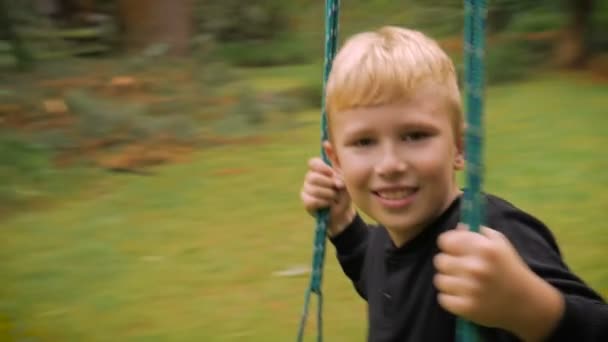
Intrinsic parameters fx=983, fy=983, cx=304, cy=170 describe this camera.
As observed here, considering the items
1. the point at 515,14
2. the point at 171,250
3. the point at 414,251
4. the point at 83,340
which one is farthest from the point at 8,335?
the point at 515,14

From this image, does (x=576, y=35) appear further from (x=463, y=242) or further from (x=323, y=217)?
(x=463, y=242)

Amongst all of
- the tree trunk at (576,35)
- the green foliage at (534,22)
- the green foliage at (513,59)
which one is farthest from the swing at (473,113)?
the green foliage at (534,22)

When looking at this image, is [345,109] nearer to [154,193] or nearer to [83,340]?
[83,340]

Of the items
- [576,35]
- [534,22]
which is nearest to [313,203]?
[576,35]

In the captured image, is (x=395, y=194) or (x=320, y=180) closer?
(x=395, y=194)

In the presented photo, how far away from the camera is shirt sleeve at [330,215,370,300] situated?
2.64 m

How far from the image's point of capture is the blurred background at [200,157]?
4.54 meters

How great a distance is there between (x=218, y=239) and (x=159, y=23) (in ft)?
15.0

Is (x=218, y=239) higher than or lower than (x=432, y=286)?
lower

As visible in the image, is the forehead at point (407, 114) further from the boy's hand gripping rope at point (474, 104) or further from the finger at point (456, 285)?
the finger at point (456, 285)

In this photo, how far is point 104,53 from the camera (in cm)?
1016

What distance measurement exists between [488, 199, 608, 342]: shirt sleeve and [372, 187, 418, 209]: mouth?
0.16 metres

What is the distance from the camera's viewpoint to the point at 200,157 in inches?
285

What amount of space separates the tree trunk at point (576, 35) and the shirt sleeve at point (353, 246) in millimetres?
7407
